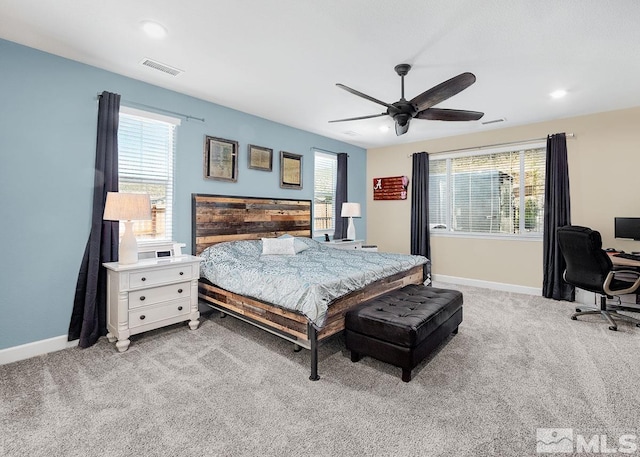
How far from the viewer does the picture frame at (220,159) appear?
3.96m

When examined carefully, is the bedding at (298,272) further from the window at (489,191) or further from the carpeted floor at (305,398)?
the window at (489,191)

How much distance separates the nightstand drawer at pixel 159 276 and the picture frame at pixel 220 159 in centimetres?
131

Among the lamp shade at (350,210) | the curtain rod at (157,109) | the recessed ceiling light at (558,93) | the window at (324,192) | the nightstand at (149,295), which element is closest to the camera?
the nightstand at (149,295)

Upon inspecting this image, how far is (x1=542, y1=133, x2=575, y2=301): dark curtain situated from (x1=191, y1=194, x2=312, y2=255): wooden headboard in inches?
144

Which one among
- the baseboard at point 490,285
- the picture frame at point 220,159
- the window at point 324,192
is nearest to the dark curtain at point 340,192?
the window at point 324,192

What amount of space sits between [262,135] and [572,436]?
14.7ft

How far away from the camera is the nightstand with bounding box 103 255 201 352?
281 cm

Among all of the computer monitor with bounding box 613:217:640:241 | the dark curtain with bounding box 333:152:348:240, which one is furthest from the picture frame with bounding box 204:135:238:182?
the computer monitor with bounding box 613:217:640:241

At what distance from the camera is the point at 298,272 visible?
2.86 metres

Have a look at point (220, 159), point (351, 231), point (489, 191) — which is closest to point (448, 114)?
point (220, 159)

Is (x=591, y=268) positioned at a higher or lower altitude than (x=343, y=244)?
lower

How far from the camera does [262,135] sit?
15.2 feet

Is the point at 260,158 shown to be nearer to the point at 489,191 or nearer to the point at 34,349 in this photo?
the point at 34,349

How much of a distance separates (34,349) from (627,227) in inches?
260
